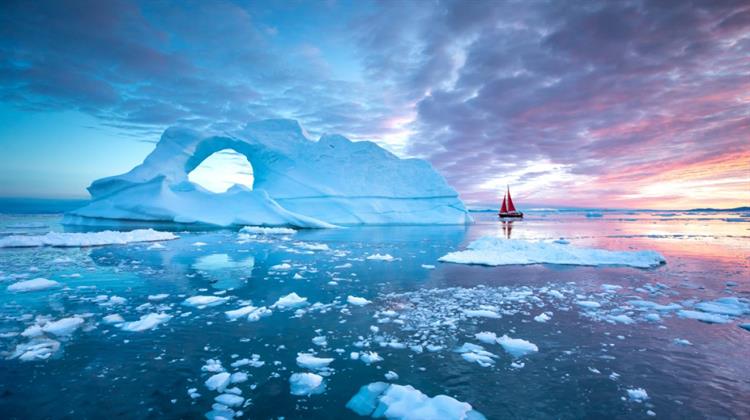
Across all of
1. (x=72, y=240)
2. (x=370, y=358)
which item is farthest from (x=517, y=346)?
(x=72, y=240)

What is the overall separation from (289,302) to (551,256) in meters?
7.85

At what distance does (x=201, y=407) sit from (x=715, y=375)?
14.0ft

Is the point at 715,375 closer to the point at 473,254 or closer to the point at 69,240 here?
the point at 473,254

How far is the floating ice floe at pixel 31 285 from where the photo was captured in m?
5.86

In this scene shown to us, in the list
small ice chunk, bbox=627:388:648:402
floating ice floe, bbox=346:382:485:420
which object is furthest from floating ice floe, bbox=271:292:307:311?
small ice chunk, bbox=627:388:648:402

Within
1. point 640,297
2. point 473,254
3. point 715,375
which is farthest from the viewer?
point 473,254

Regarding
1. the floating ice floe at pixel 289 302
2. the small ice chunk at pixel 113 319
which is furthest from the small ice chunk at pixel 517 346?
the small ice chunk at pixel 113 319

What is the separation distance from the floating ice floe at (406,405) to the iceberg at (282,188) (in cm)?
2143

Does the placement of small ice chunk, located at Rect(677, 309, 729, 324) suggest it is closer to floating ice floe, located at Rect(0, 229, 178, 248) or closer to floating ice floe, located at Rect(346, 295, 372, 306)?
floating ice floe, located at Rect(346, 295, 372, 306)

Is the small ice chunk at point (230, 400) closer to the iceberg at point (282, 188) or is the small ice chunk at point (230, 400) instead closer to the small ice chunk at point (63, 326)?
the small ice chunk at point (63, 326)

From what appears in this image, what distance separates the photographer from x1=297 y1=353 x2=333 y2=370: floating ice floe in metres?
3.15

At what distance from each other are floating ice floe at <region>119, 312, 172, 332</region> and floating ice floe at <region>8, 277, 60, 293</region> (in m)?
3.16

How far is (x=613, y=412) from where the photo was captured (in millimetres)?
2457

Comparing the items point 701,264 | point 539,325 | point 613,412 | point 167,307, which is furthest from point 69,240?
point 701,264
